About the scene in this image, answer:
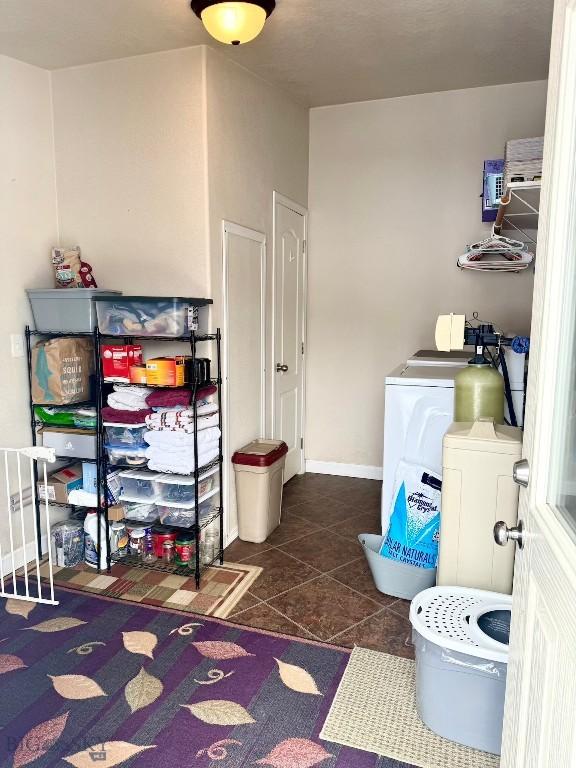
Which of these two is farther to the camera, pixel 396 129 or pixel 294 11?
pixel 396 129

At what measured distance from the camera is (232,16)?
2.38m

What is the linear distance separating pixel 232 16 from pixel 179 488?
2173 millimetres

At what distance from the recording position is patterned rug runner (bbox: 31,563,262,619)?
2721 millimetres

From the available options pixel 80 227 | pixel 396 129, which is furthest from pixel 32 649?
pixel 396 129

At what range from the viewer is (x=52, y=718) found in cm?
197

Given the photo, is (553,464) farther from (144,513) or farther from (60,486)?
(60,486)

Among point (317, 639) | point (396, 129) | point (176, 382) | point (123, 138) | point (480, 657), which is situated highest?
point (396, 129)

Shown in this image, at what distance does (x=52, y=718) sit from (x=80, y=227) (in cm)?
244

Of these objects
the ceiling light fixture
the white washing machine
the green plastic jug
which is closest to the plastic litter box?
the white washing machine

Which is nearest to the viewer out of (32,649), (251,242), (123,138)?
(32,649)

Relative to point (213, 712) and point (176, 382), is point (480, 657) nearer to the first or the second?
point (213, 712)

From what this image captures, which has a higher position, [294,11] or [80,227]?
[294,11]

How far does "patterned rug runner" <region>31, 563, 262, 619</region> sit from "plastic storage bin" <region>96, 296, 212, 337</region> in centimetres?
126

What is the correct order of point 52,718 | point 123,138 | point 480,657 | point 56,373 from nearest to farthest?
point 480,657, point 52,718, point 56,373, point 123,138
